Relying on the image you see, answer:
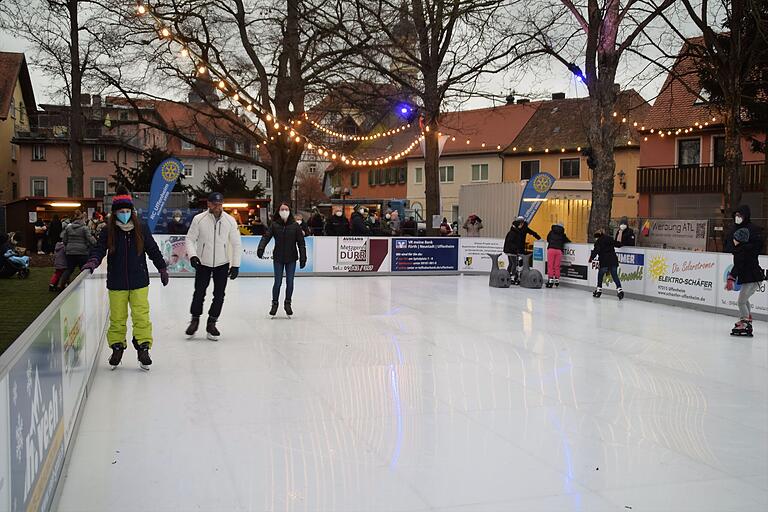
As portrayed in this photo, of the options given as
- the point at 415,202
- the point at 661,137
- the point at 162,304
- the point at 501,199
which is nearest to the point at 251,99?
the point at 501,199

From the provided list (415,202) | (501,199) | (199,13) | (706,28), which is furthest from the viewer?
(415,202)

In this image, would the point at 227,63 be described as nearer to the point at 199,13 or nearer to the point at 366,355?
the point at 199,13

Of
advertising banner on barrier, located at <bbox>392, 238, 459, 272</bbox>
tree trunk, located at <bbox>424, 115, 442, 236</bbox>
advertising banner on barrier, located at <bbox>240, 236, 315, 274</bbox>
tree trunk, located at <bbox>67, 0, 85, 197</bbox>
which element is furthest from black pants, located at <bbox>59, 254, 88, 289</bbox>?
tree trunk, located at <bbox>67, 0, 85, 197</bbox>

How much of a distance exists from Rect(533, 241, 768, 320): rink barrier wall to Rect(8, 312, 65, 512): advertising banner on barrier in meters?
10.9

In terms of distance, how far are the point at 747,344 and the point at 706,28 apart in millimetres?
13684

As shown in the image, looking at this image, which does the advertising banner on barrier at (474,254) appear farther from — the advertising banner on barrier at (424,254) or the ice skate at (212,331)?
the ice skate at (212,331)

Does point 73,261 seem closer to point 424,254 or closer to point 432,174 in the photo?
point 424,254

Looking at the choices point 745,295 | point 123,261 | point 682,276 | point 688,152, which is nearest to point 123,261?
point 123,261

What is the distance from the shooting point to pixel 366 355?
8.80 meters

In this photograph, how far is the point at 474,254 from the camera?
70.2ft

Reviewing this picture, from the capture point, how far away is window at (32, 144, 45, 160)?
49.6 m

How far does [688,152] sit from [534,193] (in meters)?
17.2

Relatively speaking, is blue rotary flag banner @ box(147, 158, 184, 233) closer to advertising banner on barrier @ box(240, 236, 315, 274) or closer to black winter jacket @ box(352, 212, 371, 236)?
advertising banner on barrier @ box(240, 236, 315, 274)

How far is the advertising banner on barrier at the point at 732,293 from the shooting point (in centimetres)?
1262
